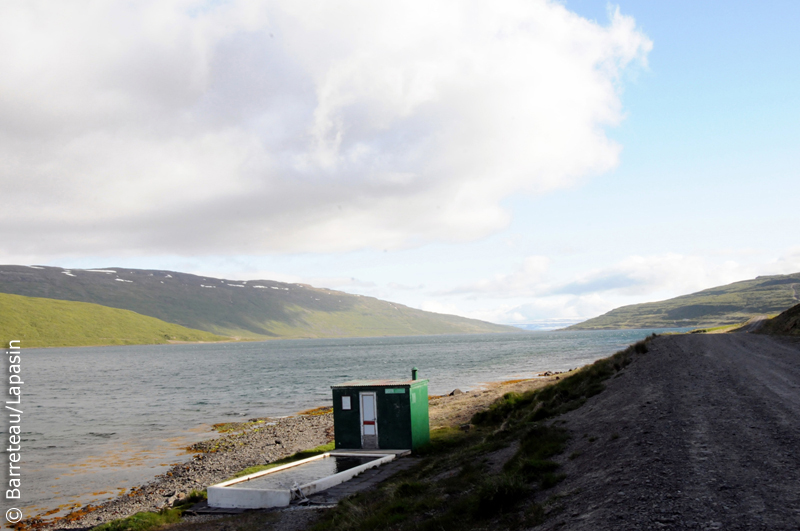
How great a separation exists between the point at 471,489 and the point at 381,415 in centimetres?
988

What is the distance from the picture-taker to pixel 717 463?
1007cm

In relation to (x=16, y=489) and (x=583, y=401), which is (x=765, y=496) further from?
(x=16, y=489)

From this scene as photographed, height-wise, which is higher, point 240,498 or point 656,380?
point 656,380

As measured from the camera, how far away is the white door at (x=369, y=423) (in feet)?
72.5

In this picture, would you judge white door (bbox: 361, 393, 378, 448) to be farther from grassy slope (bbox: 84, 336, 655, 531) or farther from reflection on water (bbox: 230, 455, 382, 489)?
grassy slope (bbox: 84, 336, 655, 531)

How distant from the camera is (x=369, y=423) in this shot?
72.7 ft

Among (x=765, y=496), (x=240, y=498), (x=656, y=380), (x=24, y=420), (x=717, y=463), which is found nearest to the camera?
(x=765, y=496)

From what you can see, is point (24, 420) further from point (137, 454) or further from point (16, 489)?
point (16, 489)

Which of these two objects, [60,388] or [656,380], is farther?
[60,388]

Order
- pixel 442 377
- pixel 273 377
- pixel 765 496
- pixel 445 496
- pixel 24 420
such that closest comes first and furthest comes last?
pixel 765 496 < pixel 445 496 < pixel 24 420 < pixel 442 377 < pixel 273 377

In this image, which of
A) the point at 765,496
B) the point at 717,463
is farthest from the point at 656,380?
the point at 765,496

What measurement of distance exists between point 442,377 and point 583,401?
46.8 meters

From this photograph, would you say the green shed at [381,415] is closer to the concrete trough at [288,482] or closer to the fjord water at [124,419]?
the concrete trough at [288,482]

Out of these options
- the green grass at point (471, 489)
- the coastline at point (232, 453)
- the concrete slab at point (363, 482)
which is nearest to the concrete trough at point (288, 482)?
the concrete slab at point (363, 482)
